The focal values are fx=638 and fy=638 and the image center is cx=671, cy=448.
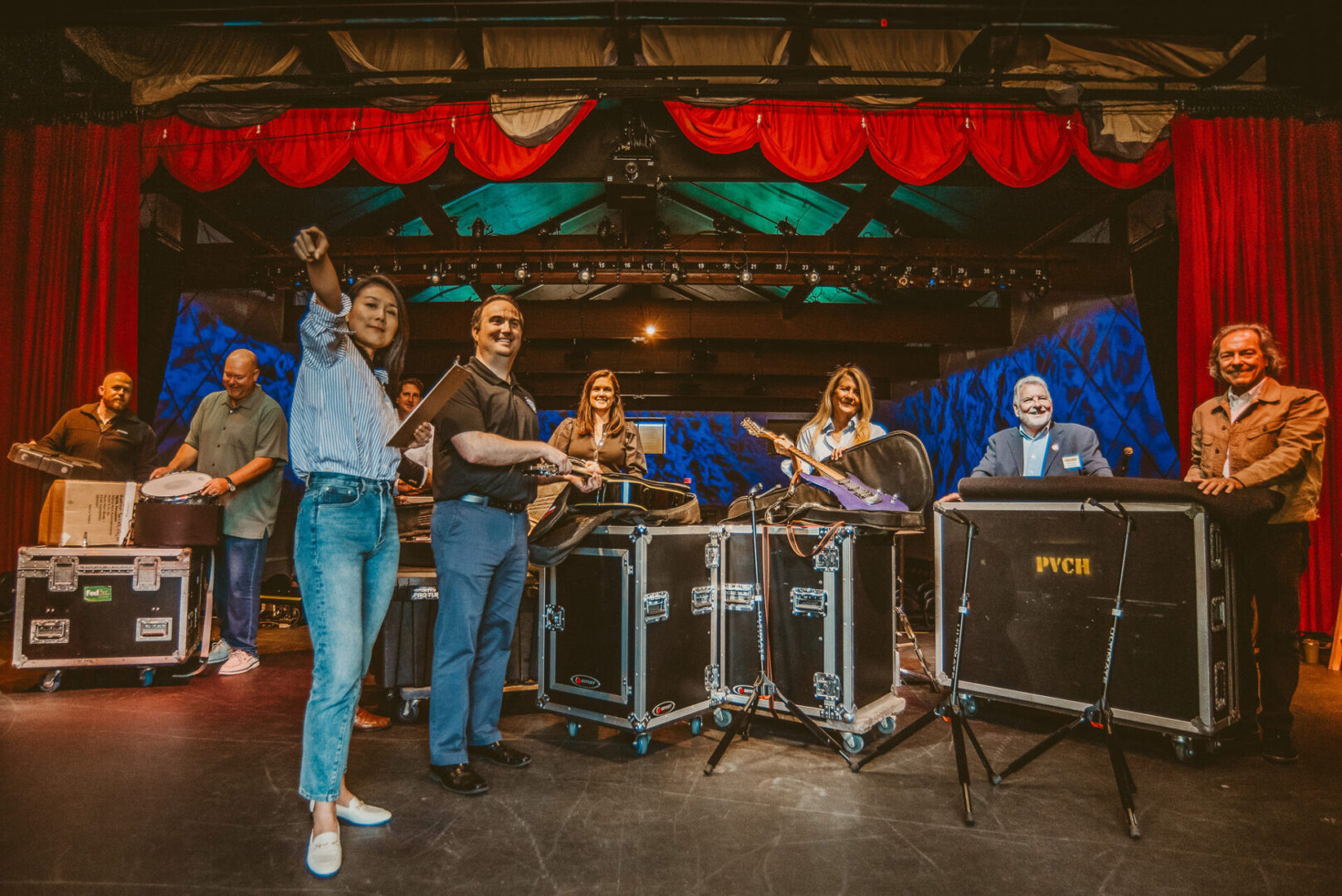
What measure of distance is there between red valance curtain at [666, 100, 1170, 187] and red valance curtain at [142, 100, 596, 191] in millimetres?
1418

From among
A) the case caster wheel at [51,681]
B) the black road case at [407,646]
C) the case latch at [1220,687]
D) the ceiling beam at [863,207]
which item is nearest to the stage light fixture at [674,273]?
the ceiling beam at [863,207]

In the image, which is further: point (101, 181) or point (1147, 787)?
point (101, 181)

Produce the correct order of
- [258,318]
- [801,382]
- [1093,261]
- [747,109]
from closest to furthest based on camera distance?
[747,109], [1093,261], [258,318], [801,382]

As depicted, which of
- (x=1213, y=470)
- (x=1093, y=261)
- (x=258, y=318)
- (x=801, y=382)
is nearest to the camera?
(x=1213, y=470)

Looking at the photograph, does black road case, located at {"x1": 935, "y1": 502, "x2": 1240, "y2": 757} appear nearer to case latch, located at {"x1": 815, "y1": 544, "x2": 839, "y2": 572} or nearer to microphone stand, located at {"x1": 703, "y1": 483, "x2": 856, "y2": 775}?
case latch, located at {"x1": 815, "y1": 544, "x2": 839, "y2": 572}

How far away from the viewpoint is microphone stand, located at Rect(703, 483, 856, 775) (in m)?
2.65

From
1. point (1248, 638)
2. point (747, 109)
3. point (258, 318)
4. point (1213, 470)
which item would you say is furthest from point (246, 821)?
point (258, 318)

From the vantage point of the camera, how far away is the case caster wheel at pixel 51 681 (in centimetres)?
369

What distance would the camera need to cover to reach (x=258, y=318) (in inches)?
340

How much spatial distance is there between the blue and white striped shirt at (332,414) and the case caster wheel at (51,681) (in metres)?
3.20

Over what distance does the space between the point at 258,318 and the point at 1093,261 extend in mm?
10385

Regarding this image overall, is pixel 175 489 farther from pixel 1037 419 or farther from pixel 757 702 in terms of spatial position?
pixel 1037 419

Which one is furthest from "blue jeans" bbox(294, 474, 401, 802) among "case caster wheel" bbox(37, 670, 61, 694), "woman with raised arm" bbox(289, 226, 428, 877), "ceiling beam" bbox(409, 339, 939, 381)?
"ceiling beam" bbox(409, 339, 939, 381)

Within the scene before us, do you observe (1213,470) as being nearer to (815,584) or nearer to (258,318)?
(815,584)
